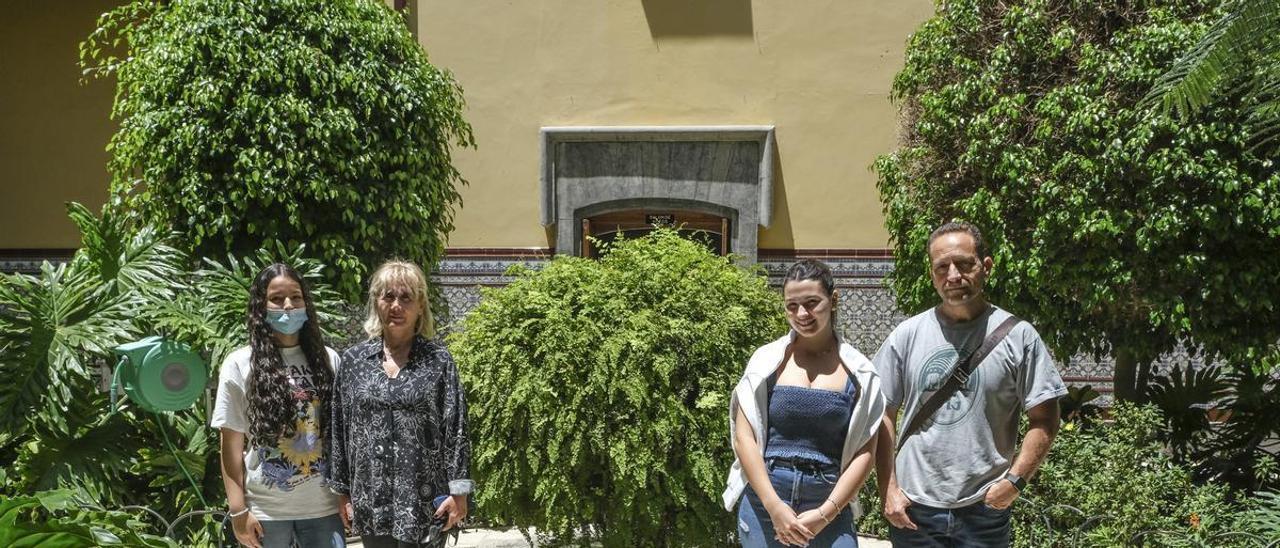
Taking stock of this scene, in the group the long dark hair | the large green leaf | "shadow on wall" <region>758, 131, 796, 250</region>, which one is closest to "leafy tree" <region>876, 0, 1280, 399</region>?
"shadow on wall" <region>758, 131, 796, 250</region>

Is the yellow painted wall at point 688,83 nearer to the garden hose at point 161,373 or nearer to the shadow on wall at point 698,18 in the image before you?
the shadow on wall at point 698,18

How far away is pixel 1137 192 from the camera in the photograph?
6.88 meters

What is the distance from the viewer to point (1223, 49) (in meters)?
5.81

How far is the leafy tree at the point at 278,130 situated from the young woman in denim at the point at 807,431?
4530 mm

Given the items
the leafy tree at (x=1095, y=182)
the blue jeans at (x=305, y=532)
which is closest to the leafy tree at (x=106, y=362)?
the blue jeans at (x=305, y=532)

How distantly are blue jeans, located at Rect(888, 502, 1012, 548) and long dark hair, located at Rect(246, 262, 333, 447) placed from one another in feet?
7.18

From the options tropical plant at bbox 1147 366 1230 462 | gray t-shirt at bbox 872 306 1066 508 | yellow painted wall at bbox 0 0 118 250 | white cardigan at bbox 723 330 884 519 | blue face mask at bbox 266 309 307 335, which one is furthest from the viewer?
yellow painted wall at bbox 0 0 118 250

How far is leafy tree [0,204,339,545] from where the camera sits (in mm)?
6293

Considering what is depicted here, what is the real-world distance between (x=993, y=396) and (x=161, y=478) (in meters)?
4.91

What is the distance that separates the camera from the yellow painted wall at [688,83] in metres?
11.1

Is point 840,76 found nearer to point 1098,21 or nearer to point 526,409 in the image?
point 1098,21

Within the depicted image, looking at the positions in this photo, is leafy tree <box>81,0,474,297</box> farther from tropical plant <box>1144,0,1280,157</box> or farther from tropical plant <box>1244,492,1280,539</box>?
tropical plant <box>1244,492,1280,539</box>

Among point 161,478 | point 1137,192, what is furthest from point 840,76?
point 161,478

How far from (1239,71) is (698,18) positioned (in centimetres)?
588
